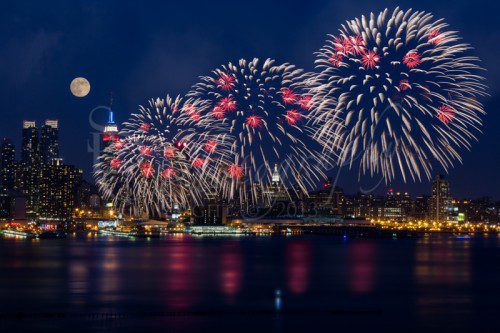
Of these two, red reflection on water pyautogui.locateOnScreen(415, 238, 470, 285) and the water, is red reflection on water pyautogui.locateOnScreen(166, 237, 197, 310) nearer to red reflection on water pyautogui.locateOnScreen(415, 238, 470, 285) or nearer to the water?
the water

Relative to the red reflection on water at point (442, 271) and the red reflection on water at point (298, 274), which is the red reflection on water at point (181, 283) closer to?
the red reflection on water at point (298, 274)

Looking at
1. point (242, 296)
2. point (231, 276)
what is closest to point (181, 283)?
point (231, 276)

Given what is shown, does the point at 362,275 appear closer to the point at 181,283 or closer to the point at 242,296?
the point at 181,283

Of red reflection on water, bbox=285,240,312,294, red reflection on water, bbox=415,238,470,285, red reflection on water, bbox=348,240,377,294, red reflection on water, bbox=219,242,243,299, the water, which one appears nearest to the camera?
the water

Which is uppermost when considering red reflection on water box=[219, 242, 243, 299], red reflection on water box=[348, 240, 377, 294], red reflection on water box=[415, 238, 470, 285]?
red reflection on water box=[219, 242, 243, 299]

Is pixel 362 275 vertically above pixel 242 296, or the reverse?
Result: pixel 242 296

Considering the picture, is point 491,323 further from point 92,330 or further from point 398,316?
point 92,330

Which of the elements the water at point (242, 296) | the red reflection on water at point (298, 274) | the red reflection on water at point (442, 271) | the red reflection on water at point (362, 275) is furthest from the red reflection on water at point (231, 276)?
the red reflection on water at point (442, 271)

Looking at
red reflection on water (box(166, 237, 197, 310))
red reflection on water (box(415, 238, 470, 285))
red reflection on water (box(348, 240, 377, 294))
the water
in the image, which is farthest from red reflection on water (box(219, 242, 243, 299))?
red reflection on water (box(415, 238, 470, 285))
